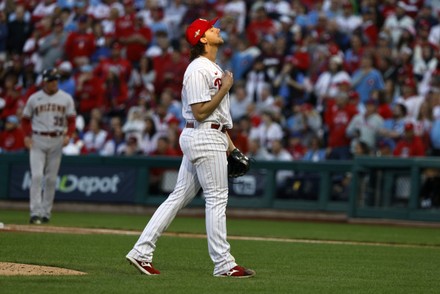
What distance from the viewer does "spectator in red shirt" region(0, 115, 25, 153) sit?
21.2 meters

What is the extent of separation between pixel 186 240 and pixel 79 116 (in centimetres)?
1011

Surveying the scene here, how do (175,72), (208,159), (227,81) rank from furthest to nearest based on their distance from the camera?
1. (175,72)
2. (208,159)
3. (227,81)

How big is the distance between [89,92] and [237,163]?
14275 millimetres

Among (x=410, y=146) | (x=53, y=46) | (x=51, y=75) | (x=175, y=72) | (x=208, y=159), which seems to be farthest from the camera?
(x=53, y=46)

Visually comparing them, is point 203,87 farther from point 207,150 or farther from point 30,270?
point 30,270

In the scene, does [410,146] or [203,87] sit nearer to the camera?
[203,87]

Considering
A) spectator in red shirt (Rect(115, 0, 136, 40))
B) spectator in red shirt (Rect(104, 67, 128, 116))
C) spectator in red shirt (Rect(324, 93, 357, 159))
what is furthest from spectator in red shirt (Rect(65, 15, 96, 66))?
spectator in red shirt (Rect(324, 93, 357, 159))

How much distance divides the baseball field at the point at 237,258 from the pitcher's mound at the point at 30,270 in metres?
0.06

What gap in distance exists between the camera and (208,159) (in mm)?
7895

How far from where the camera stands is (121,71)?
22203mm

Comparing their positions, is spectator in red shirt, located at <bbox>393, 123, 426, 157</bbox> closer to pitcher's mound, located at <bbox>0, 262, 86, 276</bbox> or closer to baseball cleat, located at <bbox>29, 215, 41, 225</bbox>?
baseball cleat, located at <bbox>29, 215, 41, 225</bbox>

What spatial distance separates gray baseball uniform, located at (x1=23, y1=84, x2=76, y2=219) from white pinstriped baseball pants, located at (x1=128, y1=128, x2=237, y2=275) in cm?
667

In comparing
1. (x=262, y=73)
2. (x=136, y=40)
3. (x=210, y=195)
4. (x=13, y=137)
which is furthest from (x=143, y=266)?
(x=136, y=40)

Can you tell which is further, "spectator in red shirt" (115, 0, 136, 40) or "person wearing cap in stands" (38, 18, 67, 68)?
"person wearing cap in stands" (38, 18, 67, 68)
